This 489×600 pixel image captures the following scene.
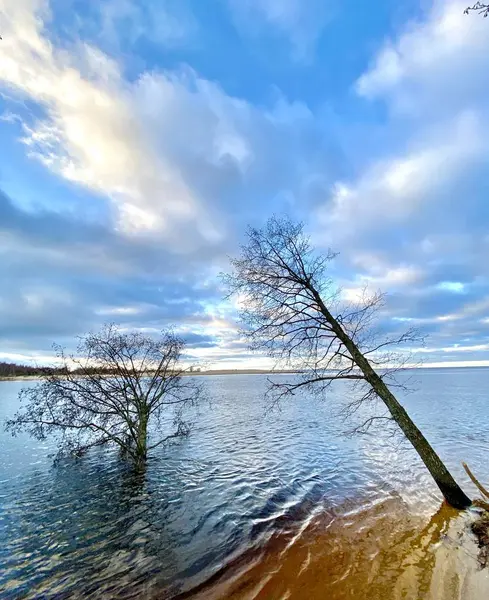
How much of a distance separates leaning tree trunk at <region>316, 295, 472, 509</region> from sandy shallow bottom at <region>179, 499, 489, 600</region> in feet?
2.45

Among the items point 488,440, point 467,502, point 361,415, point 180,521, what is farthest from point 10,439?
point 488,440

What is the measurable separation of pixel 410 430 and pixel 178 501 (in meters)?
8.45

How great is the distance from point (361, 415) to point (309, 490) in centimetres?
2388

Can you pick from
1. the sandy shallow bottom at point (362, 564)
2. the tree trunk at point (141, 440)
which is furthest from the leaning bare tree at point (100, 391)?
the sandy shallow bottom at point (362, 564)

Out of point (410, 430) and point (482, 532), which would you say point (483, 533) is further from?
point (410, 430)

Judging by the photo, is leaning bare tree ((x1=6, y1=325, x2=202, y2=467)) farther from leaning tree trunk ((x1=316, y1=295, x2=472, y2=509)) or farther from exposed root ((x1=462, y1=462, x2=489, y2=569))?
exposed root ((x1=462, y1=462, x2=489, y2=569))

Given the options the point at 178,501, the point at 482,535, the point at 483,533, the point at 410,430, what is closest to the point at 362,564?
the point at 482,535

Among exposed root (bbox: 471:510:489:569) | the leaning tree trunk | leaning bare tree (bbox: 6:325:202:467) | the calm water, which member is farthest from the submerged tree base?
leaning bare tree (bbox: 6:325:202:467)

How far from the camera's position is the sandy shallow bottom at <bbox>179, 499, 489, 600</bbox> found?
604 centimetres

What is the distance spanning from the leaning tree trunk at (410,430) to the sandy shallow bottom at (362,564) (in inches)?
29.4

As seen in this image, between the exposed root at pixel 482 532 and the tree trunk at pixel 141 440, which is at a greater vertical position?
the tree trunk at pixel 141 440

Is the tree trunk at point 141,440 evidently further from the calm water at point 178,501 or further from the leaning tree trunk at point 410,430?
the leaning tree trunk at point 410,430

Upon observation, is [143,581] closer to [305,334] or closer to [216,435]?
[305,334]

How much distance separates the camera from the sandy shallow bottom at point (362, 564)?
6.04 m
